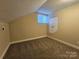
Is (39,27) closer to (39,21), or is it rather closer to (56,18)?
(39,21)

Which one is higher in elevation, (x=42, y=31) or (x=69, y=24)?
(x=69, y=24)

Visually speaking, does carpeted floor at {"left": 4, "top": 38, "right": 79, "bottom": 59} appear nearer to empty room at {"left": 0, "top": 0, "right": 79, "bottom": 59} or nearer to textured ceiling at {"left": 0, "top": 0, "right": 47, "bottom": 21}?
empty room at {"left": 0, "top": 0, "right": 79, "bottom": 59}

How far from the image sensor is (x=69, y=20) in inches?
161

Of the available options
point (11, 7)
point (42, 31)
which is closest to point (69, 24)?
point (42, 31)

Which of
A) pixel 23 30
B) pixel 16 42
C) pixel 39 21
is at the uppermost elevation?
pixel 39 21

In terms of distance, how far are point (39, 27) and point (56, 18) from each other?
1291 mm

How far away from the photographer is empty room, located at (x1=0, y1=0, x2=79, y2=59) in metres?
3.24

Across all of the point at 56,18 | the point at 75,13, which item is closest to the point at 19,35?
the point at 56,18

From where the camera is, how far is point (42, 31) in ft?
20.0

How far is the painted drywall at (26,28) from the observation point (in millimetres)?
5039

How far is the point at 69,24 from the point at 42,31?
224 cm

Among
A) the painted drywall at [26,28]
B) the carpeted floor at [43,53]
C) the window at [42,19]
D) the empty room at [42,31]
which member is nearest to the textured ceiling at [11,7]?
the empty room at [42,31]

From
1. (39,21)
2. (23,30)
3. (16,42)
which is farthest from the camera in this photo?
(39,21)

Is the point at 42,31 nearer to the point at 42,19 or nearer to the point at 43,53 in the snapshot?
the point at 42,19
